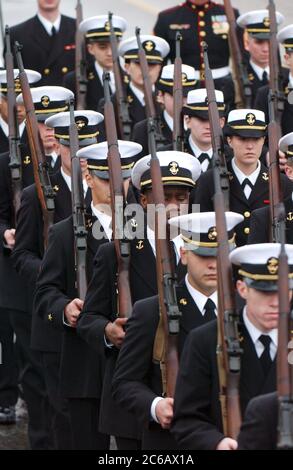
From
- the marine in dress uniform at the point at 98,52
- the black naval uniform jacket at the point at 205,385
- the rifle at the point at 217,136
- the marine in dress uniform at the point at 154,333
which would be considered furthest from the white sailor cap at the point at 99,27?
the black naval uniform jacket at the point at 205,385

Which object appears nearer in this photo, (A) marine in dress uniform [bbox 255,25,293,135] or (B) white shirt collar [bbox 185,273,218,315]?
(B) white shirt collar [bbox 185,273,218,315]

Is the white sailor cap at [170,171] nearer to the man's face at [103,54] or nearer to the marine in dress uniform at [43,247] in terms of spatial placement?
the marine in dress uniform at [43,247]

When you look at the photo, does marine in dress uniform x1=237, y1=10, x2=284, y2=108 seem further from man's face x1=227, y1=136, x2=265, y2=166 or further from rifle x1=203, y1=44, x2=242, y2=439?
rifle x1=203, y1=44, x2=242, y2=439

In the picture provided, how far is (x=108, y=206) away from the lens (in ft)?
36.1

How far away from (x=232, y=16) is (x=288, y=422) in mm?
9334

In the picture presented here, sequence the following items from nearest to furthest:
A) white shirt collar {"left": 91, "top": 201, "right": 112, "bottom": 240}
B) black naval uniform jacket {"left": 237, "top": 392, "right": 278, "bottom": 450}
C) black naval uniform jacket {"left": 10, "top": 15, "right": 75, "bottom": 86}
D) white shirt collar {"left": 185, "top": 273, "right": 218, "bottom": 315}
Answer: black naval uniform jacket {"left": 237, "top": 392, "right": 278, "bottom": 450}
white shirt collar {"left": 185, "top": 273, "right": 218, "bottom": 315}
white shirt collar {"left": 91, "top": 201, "right": 112, "bottom": 240}
black naval uniform jacket {"left": 10, "top": 15, "right": 75, "bottom": 86}

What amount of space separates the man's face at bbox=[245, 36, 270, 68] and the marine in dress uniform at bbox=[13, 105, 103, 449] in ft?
11.2

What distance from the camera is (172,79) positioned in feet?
48.6

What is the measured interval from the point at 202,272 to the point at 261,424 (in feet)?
4.93

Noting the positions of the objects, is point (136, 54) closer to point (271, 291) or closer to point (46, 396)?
point (46, 396)

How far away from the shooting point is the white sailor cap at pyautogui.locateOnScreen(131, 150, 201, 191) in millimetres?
10719

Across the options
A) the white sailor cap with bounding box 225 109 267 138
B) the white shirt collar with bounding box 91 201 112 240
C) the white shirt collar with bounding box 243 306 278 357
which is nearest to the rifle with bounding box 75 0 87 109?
the white sailor cap with bounding box 225 109 267 138

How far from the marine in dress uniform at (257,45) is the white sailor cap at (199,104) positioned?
2.04m

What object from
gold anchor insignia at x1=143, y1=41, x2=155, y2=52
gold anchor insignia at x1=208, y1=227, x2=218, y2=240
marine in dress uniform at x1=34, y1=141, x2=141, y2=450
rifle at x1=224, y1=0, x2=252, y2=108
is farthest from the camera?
rifle at x1=224, y1=0, x2=252, y2=108
